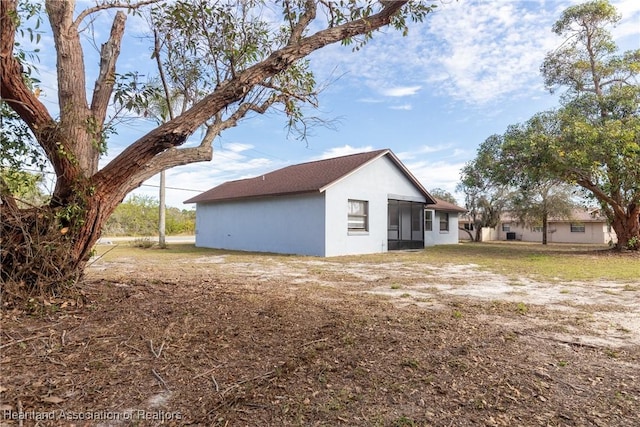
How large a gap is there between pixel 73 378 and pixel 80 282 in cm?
219

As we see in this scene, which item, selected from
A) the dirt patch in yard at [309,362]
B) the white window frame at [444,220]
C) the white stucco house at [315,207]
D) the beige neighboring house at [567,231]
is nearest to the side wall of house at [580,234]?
the beige neighboring house at [567,231]

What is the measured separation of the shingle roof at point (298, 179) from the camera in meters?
15.2

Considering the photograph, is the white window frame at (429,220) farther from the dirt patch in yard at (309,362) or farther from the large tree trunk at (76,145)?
the large tree trunk at (76,145)

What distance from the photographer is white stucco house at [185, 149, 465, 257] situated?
1474 cm

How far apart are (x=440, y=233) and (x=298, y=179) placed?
1238cm

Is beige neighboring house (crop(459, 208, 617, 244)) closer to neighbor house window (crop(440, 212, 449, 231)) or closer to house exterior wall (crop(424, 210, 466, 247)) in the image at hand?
house exterior wall (crop(424, 210, 466, 247))

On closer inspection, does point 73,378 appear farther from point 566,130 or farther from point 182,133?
point 566,130

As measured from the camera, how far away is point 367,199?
53.1 ft

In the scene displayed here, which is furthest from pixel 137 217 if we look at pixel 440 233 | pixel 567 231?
pixel 567 231

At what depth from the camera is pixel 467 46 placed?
26.4ft

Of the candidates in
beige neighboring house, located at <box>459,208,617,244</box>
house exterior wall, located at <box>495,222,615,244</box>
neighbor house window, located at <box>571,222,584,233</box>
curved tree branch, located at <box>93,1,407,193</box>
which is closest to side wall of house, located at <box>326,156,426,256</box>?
curved tree branch, located at <box>93,1,407,193</box>

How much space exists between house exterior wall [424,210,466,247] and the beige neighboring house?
319 inches

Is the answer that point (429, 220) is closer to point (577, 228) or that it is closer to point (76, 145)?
point (577, 228)

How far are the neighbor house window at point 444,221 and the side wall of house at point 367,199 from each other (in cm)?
711
